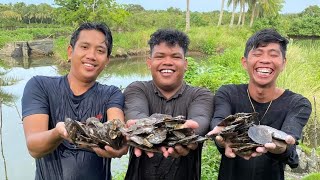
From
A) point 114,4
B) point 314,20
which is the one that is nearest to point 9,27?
point 114,4

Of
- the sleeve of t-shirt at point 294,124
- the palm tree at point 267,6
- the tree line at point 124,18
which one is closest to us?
the sleeve of t-shirt at point 294,124

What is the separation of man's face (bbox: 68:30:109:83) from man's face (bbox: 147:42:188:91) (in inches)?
14.4

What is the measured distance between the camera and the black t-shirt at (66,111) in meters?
2.50

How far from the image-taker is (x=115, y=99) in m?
2.63

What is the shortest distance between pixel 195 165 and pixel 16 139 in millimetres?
7214

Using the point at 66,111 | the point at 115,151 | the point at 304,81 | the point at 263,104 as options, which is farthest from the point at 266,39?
the point at 304,81

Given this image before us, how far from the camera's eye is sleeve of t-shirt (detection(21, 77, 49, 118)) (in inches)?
97.7

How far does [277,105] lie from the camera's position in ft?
8.76

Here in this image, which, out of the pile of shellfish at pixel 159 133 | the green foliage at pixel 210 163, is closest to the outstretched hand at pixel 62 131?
the pile of shellfish at pixel 159 133

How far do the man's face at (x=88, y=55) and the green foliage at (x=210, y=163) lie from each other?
301 centimetres

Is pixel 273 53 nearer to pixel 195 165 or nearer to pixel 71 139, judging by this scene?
pixel 195 165

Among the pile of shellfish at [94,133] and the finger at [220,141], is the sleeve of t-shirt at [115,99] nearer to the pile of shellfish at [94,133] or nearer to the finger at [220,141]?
the pile of shellfish at [94,133]

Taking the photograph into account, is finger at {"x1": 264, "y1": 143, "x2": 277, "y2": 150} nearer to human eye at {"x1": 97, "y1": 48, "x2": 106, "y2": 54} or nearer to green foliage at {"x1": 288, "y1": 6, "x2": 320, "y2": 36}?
human eye at {"x1": 97, "y1": 48, "x2": 106, "y2": 54}

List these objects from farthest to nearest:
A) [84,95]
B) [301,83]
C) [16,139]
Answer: [301,83] < [16,139] < [84,95]
